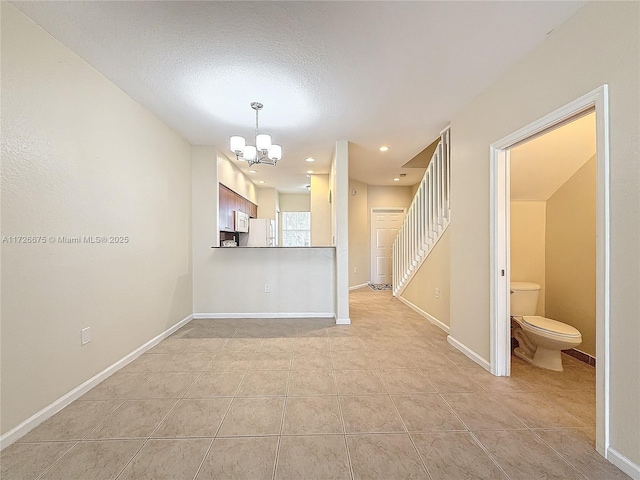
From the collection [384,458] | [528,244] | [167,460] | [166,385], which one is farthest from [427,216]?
[167,460]

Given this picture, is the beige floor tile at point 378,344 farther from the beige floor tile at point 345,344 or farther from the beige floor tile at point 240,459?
the beige floor tile at point 240,459

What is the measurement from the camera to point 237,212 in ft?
16.6

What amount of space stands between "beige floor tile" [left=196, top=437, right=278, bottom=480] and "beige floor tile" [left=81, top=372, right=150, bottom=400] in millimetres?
1029

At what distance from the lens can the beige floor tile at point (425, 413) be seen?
A: 65.2 inches

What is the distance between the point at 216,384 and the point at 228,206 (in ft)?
10.0

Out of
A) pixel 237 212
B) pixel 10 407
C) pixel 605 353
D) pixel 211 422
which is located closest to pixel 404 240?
pixel 237 212

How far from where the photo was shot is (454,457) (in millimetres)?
1420

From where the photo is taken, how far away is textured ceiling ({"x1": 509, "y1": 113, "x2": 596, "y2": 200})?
2.43 m

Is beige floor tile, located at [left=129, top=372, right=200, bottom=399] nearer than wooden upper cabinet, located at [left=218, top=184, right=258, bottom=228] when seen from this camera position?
Yes

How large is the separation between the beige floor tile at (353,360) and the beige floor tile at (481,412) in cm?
71

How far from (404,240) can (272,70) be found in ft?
12.4

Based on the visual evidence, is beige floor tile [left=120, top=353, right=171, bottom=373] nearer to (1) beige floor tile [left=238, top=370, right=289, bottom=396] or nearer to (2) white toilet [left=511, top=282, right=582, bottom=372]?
(1) beige floor tile [left=238, top=370, right=289, bottom=396]

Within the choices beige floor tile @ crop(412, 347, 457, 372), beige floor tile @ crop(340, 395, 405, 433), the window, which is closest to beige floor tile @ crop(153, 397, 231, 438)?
beige floor tile @ crop(340, 395, 405, 433)

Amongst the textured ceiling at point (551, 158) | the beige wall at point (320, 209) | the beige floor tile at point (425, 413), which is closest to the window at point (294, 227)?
the beige wall at point (320, 209)
